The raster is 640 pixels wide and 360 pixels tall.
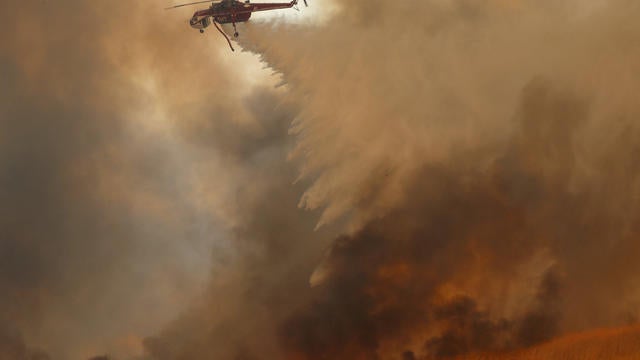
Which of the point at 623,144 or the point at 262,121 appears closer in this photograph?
the point at 623,144

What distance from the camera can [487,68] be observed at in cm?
3356

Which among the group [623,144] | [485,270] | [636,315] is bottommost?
[636,315]

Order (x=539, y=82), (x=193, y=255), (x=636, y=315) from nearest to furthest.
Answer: (x=636, y=315) → (x=539, y=82) → (x=193, y=255)

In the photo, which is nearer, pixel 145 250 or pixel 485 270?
pixel 485 270

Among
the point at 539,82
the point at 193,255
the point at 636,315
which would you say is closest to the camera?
the point at 636,315

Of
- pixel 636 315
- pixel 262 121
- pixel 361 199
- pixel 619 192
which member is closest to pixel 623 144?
pixel 619 192

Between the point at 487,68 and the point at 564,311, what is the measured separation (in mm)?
9581

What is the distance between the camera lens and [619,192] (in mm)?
31844

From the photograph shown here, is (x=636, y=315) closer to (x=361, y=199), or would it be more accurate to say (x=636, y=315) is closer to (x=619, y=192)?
(x=619, y=192)

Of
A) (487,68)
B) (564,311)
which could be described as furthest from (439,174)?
(564,311)

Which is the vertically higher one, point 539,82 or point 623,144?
point 539,82

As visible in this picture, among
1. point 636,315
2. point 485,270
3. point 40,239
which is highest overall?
point 40,239

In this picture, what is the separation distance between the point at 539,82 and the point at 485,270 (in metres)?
7.40

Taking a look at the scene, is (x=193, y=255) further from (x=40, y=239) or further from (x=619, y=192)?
(x=619, y=192)
